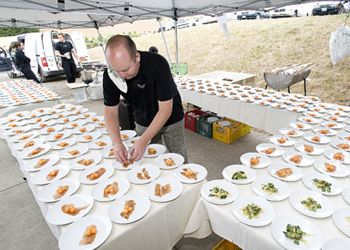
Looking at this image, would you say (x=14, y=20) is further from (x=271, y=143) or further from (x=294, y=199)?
(x=294, y=199)

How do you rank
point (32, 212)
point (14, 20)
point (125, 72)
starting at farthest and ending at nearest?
point (14, 20)
point (32, 212)
point (125, 72)

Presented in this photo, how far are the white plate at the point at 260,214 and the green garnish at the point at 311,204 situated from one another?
0.60 feet

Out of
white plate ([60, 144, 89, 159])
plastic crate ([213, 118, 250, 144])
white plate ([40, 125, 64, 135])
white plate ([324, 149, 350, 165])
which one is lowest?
plastic crate ([213, 118, 250, 144])

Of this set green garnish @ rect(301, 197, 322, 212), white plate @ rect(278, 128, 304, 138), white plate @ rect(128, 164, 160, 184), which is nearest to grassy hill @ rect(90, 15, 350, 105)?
white plate @ rect(278, 128, 304, 138)

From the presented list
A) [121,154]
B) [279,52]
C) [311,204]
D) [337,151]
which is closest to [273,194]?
[311,204]

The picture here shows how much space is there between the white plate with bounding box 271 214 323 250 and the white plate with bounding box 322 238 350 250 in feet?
0.07

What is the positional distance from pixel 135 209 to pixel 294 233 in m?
0.76

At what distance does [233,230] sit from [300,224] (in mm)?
309

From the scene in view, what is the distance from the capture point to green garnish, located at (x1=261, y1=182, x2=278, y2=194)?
4.02 ft

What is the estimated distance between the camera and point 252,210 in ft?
3.64

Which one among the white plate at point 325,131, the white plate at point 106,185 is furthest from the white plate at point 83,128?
the white plate at point 325,131

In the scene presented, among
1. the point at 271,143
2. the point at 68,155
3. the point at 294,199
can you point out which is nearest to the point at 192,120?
the point at 271,143

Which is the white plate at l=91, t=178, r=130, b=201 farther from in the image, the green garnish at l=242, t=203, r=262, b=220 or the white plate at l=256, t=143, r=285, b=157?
the white plate at l=256, t=143, r=285, b=157

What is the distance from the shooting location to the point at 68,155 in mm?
1694
